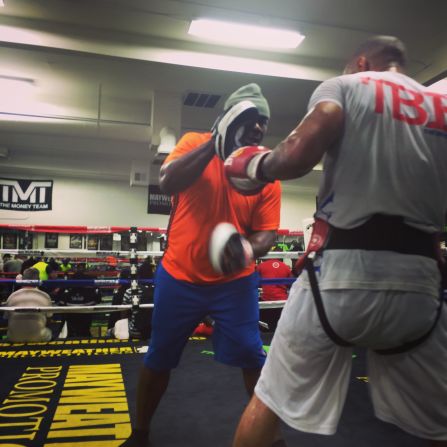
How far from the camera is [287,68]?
15.6ft

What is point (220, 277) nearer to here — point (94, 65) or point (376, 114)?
point (376, 114)

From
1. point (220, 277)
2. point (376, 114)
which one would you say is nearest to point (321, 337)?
point (376, 114)

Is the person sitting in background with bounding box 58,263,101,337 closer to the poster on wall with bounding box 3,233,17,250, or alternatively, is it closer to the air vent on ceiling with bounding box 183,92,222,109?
the air vent on ceiling with bounding box 183,92,222,109

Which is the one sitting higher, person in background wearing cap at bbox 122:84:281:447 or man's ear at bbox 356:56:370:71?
man's ear at bbox 356:56:370:71

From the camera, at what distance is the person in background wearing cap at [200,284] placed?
1.42m

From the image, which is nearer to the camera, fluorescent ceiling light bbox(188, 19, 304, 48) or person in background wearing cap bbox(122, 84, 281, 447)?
person in background wearing cap bbox(122, 84, 281, 447)

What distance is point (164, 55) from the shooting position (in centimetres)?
439

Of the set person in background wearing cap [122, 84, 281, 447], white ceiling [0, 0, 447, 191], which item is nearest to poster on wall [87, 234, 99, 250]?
white ceiling [0, 0, 447, 191]

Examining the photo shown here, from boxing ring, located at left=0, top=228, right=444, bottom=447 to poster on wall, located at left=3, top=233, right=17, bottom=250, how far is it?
7.09 meters

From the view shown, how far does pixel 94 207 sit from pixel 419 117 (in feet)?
34.1

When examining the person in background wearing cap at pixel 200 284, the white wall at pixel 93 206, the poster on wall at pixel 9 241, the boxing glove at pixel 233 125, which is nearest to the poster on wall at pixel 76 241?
the white wall at pixel 93 206

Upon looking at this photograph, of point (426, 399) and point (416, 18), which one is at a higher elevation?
point (416, 18)

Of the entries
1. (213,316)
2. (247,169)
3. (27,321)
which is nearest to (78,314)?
(27,321)

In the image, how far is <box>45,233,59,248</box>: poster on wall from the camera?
9.91 metres
